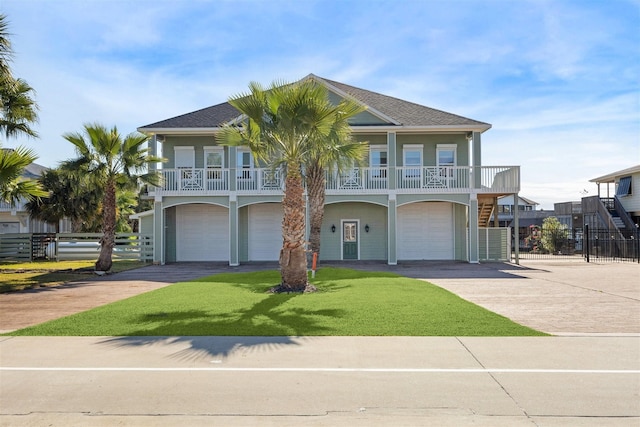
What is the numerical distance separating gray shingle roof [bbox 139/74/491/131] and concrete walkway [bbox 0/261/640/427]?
49.1 feet

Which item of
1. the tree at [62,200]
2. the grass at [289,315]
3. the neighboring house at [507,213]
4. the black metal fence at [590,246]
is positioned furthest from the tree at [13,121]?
the neighboring house at [507,213]

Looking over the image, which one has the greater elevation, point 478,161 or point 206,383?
point 478,161

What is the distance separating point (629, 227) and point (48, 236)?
3664 cm

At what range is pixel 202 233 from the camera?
25.1 metres

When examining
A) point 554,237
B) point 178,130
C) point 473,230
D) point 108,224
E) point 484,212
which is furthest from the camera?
point 554,237

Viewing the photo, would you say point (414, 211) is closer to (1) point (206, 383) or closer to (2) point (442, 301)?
(2) point (442, 301)

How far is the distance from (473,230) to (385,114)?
695 cm

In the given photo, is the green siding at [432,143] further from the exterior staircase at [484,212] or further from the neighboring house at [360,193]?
the exterior staircase at [484,212]

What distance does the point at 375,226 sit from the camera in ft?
80.6

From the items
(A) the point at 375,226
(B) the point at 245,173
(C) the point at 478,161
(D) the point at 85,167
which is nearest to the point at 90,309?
(D) the point at 85,167

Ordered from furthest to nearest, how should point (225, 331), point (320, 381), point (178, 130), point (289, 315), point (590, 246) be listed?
point (590, 246) → point (178, 130) → point (289, 315) → point (225, 331) → point (320, 381)

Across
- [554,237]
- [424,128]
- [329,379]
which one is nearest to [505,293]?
[329,379]

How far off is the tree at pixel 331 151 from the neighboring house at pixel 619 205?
23.6 meters

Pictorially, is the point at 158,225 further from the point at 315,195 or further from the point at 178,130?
the point at 315,195
